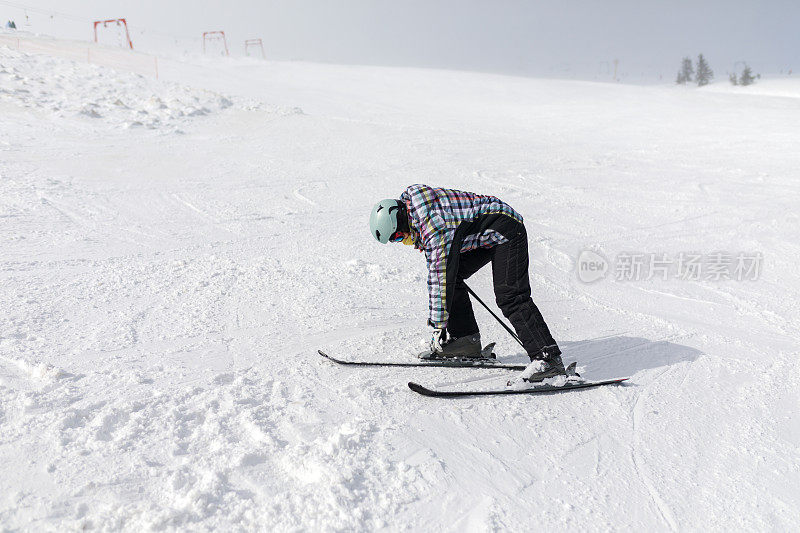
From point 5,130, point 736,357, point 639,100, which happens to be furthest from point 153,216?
point 639,100

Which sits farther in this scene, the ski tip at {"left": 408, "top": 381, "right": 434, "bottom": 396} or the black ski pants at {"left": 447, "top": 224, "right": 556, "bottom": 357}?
the black ski pants at {"left": 447, "top": 224, "right": 556, "bottom": 357}

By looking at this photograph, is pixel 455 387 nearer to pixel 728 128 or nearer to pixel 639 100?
pixel 728 128

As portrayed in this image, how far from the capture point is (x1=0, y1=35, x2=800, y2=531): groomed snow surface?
9.77 ft

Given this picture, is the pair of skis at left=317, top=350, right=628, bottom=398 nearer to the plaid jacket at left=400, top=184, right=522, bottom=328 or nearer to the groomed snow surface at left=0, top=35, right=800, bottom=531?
the groomed snow surface at left=0, top=35, right=800, bottom=531

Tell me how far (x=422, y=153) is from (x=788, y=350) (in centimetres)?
990

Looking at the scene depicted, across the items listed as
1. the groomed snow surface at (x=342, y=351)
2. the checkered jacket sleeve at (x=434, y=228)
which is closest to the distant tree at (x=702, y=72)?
the groomed snow surface at (x=342, y=351)

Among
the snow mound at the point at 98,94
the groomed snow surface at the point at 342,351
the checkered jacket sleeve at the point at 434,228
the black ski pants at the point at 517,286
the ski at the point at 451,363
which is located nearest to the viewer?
the groomed snow surface at the point at 342,351

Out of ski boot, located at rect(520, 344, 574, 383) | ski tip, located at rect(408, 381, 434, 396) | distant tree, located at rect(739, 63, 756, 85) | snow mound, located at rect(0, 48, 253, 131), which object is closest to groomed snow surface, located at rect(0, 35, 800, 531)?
ski tip, located at rect(408, 381, 434, 396)

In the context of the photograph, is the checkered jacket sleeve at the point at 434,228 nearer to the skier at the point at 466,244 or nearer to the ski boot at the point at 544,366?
the skier at the point at 466,244

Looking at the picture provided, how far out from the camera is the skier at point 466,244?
395 centimetres

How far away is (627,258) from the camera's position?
7.80 m

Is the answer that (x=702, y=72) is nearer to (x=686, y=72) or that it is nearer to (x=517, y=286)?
(x=686, y=72)

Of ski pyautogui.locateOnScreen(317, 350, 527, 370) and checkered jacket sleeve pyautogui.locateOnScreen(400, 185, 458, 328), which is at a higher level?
checkered jacket sleeve pyautogui.locateOnScreen(400, 185, 458, 328)

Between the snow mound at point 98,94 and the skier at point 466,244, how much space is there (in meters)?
12.1
